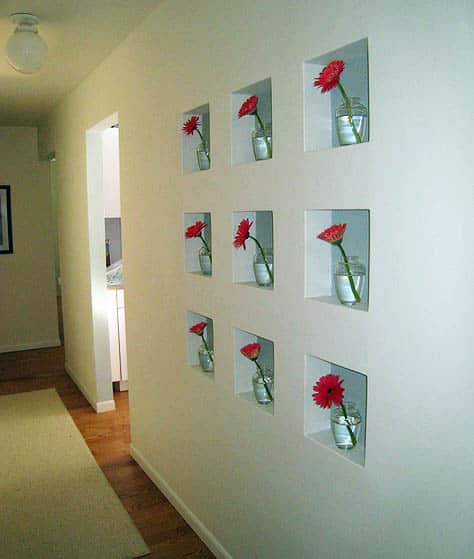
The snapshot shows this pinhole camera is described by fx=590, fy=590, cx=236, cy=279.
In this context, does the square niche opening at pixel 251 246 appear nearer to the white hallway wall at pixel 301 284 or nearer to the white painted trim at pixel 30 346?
the white hallway wall at pixel 301 284

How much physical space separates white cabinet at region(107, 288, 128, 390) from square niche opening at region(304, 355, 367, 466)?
3179mm

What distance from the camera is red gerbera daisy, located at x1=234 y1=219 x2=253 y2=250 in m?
2.15

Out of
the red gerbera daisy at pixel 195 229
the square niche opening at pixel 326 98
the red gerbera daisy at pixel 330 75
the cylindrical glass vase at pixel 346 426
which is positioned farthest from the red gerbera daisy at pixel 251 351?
the red gerbera daisy at pixel 330 75

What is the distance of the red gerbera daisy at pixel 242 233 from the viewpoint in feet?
7.05

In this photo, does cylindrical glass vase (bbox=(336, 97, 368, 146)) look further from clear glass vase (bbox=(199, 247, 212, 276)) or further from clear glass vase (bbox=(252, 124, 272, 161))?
clear glass vase (bbox=(199, 247, 212, 276))

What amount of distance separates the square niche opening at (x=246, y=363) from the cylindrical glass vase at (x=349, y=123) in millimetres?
890

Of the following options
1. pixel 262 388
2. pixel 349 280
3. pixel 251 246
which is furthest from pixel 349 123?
pixel 262 388

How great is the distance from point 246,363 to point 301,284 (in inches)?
23.5

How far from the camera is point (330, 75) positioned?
165 cm

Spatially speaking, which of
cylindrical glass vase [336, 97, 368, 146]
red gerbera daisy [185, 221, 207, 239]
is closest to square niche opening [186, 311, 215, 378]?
red gerbera daisy [185, 221, 207, 239]

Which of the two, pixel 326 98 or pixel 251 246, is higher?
pixel 326 98

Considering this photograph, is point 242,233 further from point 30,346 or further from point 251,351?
point 30,346

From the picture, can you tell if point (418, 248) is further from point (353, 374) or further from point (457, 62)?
point (353, 374)

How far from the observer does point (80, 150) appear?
4.40m
